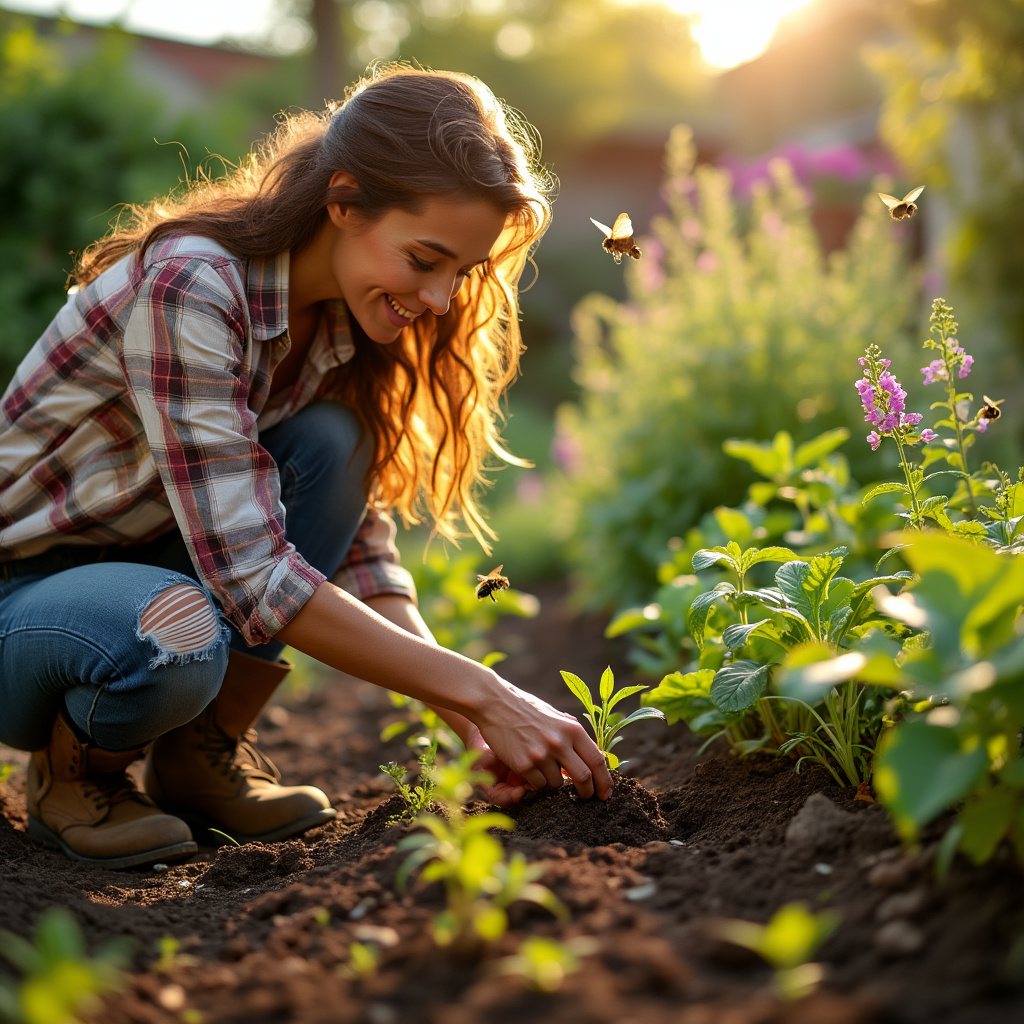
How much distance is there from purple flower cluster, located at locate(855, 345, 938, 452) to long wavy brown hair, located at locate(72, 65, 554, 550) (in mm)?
765

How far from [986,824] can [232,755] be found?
158 centimetres

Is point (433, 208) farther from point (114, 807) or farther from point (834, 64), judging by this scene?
point (834, 64)

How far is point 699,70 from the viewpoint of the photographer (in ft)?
59.2

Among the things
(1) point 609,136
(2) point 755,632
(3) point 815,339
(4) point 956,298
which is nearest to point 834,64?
(1) point 609,136

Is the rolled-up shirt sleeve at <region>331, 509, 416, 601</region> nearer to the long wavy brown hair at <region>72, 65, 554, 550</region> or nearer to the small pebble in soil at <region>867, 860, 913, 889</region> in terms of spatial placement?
the long wavy brown hair at <region>72, 65, 554, 550</region>

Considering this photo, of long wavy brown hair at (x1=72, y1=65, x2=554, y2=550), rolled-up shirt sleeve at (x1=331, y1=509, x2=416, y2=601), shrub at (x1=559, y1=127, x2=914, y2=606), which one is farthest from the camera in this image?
shrub at (x1=559, y1=127, x2=914, y2=606)

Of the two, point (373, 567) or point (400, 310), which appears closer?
point (400, 310)

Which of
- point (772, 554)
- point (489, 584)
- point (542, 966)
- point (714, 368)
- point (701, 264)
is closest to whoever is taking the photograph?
point (542, 966)

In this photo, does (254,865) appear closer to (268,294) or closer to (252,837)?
(252,837)

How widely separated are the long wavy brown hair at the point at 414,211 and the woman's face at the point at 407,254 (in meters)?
0.03

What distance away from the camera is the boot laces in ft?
6.86

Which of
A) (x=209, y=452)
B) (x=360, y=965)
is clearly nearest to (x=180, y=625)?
(x=209, y=452)

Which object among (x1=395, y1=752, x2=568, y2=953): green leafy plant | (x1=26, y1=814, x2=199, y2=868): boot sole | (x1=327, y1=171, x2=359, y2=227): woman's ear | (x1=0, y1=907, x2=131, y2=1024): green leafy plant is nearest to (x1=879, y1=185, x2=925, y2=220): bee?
(x1=327, y1=171, x2=359, y2=227): woman's ear

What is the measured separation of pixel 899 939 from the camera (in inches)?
39.6
